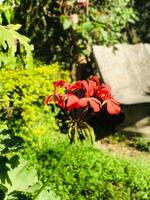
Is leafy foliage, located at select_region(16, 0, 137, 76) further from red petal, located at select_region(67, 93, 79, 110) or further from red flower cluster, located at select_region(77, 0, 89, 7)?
red petal, located at select_region(67, 93, 79, 110)

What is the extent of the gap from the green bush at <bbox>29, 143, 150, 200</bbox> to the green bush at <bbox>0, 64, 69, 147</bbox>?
2.42 ft

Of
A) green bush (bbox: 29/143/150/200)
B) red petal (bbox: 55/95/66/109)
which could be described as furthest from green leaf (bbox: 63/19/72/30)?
red petal (bbox: 55/95/66/109)

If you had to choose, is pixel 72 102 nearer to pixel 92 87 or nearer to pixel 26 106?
pixel 92 87

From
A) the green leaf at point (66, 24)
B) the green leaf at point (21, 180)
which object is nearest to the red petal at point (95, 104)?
the green leaf at point (21, 180)

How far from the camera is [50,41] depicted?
30.8 feet

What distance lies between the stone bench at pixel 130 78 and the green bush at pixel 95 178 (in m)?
2.52

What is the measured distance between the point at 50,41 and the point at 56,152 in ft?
13.4

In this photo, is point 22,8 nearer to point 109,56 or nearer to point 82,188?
point 109,56

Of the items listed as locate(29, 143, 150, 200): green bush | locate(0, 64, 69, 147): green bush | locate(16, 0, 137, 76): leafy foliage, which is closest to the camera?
locate(29, 143, 150, 200): green bush

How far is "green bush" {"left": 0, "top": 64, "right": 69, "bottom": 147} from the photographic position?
20.7 feet

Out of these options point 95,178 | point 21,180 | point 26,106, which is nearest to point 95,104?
point 21,180

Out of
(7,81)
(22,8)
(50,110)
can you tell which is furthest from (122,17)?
(7,81)

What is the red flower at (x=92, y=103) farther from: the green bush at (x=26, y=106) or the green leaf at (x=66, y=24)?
the green leaf at (x=66, y=24)

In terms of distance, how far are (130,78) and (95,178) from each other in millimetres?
4129
